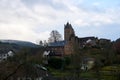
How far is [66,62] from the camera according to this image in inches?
3452

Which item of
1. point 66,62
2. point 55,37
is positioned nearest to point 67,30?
point 55,37

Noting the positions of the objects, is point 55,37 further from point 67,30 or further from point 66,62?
point 66,62

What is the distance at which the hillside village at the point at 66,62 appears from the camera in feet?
53.5

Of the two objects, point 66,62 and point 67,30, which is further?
point 67,30

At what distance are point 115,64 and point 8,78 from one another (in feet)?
222

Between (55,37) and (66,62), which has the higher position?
(55,37)

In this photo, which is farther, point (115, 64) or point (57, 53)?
point (57, 53)

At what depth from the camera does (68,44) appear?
122688 millimetres

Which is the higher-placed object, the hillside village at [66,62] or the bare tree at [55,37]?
the bare tree at [55,37]

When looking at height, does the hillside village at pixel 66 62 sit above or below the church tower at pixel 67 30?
below

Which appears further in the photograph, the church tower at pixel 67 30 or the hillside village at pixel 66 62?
the church tower at pixel 67 30

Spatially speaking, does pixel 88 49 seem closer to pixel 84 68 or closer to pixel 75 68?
pixel 84 68

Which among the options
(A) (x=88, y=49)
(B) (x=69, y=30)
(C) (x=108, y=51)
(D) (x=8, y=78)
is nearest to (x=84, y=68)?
(C) (x=108, y=51)

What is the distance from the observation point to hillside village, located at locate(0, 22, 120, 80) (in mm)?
16297
